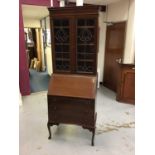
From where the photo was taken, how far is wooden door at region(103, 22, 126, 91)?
167 inches

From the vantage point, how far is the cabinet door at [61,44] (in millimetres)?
2365

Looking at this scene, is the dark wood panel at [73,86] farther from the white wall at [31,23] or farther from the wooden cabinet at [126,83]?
the white wall at [31,23]

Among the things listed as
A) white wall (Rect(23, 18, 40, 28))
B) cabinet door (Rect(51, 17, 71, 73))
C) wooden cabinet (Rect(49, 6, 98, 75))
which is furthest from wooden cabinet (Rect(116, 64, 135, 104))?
white wall (Rect(23, 18, 40, 28))

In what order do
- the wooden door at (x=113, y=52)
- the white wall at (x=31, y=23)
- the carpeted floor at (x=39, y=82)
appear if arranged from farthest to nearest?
the white wall at (x=31, y=23)
the carpeted floor at (x=39, y=82)
the wooden door at (x=113, y=52)

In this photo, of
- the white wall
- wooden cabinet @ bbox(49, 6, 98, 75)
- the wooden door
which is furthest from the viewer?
the white wall

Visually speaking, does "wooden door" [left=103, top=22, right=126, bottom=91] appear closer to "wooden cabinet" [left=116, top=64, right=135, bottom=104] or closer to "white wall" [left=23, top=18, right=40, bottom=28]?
"wooden cabinet" [left=116, top=64, right=135, bottom=104]

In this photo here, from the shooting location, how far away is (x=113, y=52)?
4613 mm

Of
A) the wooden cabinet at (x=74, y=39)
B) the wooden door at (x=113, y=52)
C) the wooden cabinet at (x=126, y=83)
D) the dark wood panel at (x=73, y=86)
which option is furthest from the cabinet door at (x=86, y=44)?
the wooden door at (x=113, y=52)

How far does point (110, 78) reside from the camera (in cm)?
486

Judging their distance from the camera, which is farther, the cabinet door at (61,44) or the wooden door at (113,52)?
the wooden door at (113,52)

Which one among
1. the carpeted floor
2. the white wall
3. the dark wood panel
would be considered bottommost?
the carpeted floor

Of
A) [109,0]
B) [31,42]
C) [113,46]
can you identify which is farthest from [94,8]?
[31,42]

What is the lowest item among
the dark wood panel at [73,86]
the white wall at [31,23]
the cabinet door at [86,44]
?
the dark wood panel at [73,86]
